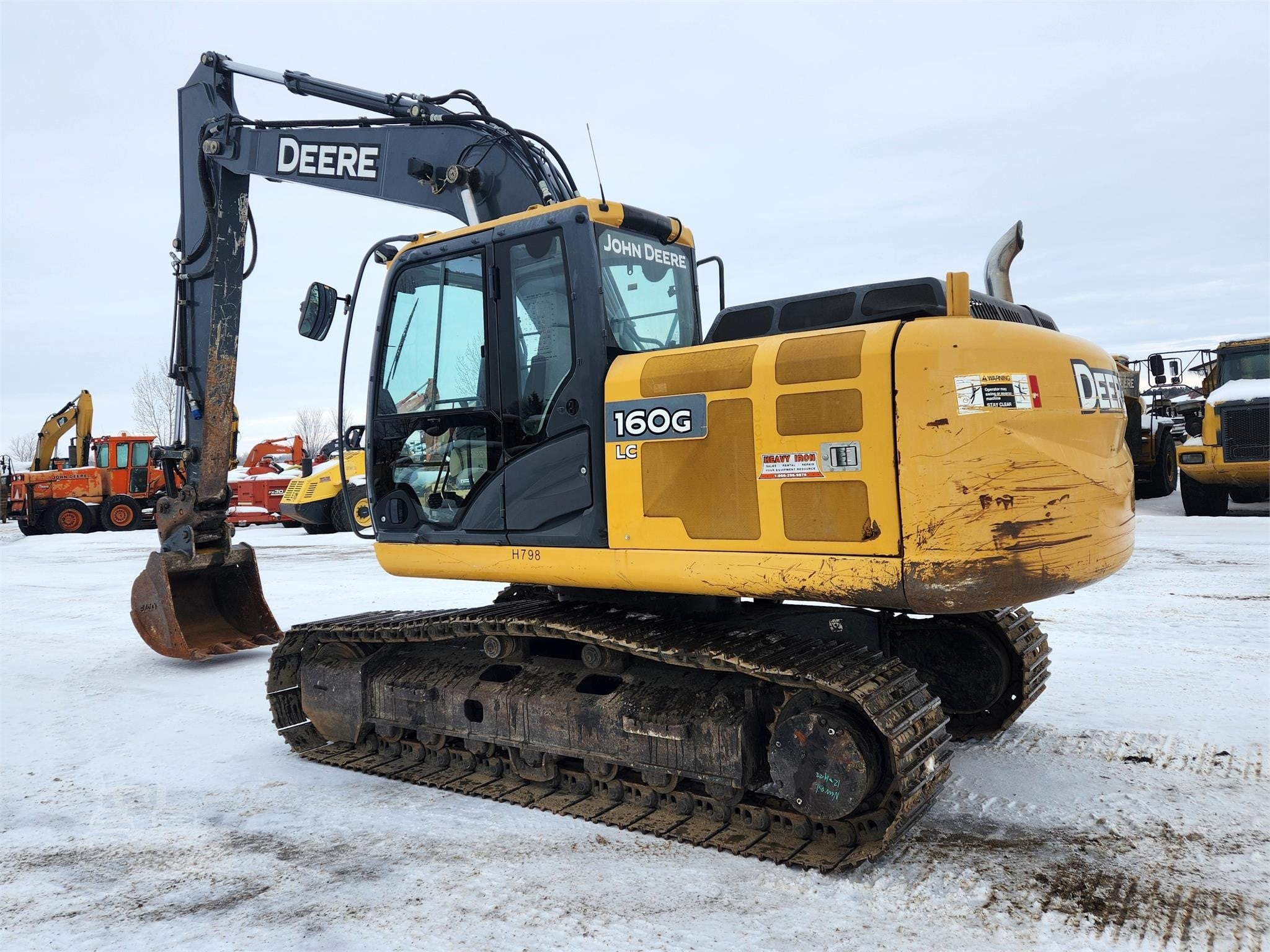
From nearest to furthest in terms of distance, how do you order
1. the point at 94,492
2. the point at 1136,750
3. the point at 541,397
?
the point at 541,397 → the point at 1136,750 → the point at 94,492

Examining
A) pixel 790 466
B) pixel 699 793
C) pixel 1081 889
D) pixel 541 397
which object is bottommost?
pixel 1081 889

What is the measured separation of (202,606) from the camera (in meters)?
8.34

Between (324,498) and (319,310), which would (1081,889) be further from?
(324,498)

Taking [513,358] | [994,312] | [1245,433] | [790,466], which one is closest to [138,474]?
[513,358]

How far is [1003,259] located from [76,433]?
98.6ft

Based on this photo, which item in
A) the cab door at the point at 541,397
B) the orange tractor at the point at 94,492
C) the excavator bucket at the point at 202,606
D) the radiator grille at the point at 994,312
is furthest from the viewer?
the orange tractor at the point at 94,492

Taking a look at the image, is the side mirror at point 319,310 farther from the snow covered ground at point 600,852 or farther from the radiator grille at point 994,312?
the radiator grille at point 994,312

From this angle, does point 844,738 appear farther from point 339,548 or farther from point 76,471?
point 76,471

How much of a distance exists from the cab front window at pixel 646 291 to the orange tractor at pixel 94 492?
991 inches

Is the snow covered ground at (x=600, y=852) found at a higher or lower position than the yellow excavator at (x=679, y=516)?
lower

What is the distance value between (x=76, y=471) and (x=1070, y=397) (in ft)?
93.2

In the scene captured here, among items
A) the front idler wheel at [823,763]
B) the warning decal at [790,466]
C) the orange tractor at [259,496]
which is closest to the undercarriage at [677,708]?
the front idler wheel at [823,763]

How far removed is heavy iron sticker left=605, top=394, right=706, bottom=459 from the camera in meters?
4.14

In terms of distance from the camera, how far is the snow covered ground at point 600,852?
11.1 ft
